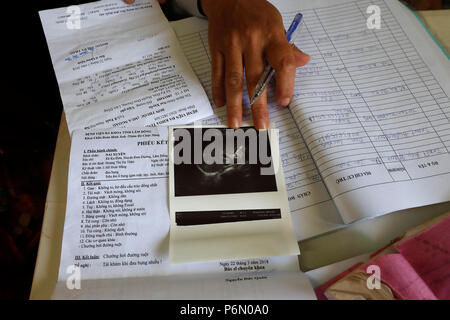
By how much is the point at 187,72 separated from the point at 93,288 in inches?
15.1

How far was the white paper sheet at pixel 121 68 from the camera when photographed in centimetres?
50

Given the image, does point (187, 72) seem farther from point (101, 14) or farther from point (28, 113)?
point (28, 113)

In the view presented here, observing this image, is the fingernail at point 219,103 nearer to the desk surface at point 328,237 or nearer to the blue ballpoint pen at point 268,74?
the blue ballpoint pen at point 268,74

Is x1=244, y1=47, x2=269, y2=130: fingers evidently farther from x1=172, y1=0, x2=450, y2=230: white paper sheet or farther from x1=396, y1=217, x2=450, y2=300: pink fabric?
x1=396, y1=217, x2=450, y2=300: pink fabric

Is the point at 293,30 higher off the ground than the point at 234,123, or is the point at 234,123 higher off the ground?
the point at 293,30

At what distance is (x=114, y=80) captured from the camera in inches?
21.0

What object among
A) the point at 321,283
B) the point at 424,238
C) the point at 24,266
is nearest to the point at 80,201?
the point at 321,283

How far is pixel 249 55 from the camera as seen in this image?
20.8 inches

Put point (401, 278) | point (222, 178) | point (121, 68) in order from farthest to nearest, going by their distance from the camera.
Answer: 1. point (121, 68)
2. point (222, 178)
3. point (401, 278)

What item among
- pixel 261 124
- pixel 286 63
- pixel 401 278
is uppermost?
pixel 286 63

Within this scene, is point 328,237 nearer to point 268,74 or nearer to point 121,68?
point 268,74

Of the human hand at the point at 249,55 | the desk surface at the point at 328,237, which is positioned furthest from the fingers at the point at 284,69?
the desk surface at the point at 328,237

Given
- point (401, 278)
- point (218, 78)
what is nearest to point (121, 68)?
point (218, 78)

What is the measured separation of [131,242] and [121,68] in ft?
1.07
